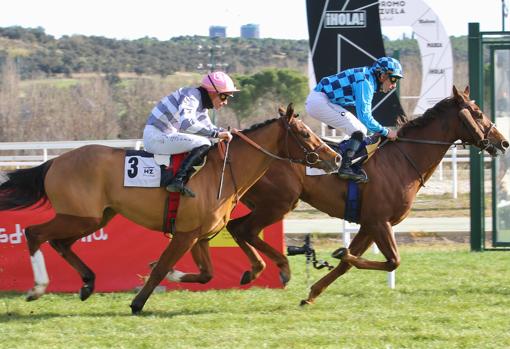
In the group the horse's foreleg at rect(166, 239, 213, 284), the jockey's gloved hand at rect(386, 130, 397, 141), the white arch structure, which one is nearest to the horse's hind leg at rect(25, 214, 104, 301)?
the horse's foreleg at rect(166, 239, 213, 284)

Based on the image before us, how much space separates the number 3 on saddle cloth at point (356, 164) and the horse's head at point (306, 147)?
0.39 m

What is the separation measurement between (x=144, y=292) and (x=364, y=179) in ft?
7.01

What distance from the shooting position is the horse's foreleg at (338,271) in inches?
328

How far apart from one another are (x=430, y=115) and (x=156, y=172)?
2.64 metres

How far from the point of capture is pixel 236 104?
119ft

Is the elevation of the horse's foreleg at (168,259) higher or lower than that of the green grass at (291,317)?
higher

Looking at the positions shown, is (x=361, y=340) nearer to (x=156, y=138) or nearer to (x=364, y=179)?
(x=364, y=179)

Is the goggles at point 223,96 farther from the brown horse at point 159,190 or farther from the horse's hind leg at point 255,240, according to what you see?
the horse's hind leg at point 255,240

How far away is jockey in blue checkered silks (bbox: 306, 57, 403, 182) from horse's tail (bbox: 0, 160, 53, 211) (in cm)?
253

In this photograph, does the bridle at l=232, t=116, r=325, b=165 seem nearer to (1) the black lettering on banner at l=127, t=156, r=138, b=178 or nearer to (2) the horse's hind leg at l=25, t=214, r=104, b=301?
(1) the black lettering on banner at l=127, t=156, r=138, b=178

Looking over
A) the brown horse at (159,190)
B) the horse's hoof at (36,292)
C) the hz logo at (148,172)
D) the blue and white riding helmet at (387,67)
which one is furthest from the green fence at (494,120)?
the horse's hoof at (36,292)

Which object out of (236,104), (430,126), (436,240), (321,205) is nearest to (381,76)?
(430,126)

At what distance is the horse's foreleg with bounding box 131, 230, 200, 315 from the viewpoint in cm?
774

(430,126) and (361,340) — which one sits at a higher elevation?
(430,126)
